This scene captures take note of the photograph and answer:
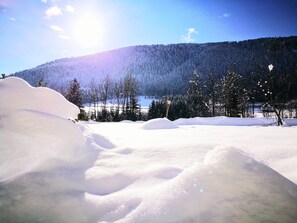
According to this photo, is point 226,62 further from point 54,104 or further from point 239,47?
point 54,104

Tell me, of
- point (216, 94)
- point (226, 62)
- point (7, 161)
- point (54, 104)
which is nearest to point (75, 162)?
point (7, 161)

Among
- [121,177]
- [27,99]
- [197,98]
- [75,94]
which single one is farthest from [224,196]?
[197,98]

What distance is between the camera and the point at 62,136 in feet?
13.7

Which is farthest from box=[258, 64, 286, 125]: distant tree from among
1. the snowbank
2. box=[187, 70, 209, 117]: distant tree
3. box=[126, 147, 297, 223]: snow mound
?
box=[187, 70, 209, 117]: distant tree

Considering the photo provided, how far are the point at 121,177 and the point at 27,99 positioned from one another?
222 centimetres

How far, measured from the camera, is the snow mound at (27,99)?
4.26m

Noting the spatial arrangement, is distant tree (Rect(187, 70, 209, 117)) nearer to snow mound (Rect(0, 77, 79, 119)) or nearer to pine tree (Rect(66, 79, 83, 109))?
pine tree (Rect(66, 79, 83, 109))

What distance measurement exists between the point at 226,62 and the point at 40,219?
6506 inches

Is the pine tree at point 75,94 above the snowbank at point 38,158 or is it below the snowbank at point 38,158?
above

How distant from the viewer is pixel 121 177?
3.40m

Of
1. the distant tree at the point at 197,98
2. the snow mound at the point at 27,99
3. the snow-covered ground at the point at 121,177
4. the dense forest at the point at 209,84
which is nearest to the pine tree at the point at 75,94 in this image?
the dense forest at the point at 209,84

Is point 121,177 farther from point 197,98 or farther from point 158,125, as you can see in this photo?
point 197,98

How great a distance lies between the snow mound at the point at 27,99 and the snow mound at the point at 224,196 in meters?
2.72

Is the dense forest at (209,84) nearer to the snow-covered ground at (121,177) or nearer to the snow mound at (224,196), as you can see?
the snow-covered ground at (121,177)
